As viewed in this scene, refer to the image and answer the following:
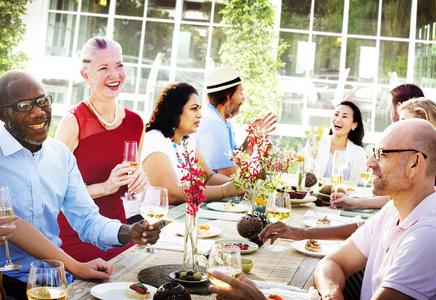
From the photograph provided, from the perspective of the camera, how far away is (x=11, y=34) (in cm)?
1016

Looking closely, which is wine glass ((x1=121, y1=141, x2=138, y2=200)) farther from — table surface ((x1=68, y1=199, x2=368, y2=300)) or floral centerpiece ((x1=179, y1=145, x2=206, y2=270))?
floral centerpiece ((x1=179, y1=145, x2=206, y2=270))

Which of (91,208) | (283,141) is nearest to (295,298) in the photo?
(91,208)

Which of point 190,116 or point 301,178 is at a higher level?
point 190,116

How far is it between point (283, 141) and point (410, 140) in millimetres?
8779

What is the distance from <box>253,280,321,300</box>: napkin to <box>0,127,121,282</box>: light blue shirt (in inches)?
31.0

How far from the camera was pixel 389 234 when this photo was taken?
1845 millimetres

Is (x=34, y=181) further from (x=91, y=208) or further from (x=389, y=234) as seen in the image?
(x=389, y=234)

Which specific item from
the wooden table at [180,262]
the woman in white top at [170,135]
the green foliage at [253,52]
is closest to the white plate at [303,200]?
the woman in white top at [170,135]

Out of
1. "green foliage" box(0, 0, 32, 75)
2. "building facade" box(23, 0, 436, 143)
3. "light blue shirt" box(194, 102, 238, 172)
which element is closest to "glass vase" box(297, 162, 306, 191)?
"light blue shirt" box(194, 102, 238, 172)

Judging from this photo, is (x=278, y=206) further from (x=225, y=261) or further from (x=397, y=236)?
(x=225, y=261)

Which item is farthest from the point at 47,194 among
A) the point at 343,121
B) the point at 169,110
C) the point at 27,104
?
the point at 343,121

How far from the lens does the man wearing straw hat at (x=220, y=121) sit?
14.8 ft

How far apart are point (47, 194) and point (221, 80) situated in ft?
8.87

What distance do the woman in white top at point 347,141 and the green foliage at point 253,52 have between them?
14.3 feet
